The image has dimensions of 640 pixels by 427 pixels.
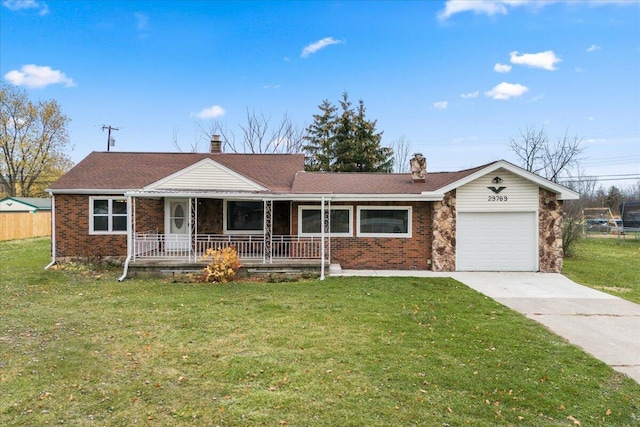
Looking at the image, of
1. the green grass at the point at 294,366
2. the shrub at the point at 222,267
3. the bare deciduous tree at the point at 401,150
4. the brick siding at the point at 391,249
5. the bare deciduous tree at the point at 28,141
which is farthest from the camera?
the bare deciduous tree at the point at 401,150

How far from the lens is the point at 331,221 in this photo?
12.3 metres

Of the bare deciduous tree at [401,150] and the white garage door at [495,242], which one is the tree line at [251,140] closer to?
the bare deciduous tree at [401,150]

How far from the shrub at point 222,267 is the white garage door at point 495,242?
7.25m

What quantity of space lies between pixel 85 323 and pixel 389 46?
17.8m

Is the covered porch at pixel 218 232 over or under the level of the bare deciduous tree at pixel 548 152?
under

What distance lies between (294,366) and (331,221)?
794 centimetres

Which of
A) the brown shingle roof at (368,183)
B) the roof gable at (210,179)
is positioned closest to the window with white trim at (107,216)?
the roof gable at (210,179)

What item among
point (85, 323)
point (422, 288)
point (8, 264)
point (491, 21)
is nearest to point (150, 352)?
point (85, 323)

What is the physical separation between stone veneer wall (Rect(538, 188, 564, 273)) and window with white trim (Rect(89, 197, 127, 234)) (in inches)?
560

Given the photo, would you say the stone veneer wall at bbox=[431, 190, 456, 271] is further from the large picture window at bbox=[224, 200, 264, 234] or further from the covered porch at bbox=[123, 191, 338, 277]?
the large picture window at bbox=[224, 200, 264, 234]

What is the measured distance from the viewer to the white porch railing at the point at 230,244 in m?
11.8

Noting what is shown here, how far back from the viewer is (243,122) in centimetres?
3291

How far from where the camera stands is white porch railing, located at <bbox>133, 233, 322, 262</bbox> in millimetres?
11773

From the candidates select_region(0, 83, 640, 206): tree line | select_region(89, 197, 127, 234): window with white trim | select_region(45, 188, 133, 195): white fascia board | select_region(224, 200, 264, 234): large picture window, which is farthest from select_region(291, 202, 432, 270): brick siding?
select_region(0, 83, 640, 206): tree line
